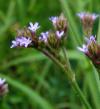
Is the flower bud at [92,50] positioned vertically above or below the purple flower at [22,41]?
below

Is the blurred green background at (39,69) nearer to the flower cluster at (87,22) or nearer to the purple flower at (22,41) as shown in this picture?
the flower cluster at (87,22)

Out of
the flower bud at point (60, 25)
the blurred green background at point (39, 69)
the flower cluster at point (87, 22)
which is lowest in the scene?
the flower bud at point (60, 25)

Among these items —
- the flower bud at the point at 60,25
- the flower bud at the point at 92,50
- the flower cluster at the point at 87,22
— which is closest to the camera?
the flower bud at the point at 92,50

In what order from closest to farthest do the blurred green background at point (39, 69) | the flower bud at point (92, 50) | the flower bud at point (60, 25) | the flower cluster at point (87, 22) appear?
the flower bud at point (92, 50)
the flower bud at point (60, 25)
the flower cluster at point (87, 22)
the blurred green background at point (39, 69)

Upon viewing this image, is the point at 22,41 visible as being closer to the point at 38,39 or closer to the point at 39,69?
the point at 38,39

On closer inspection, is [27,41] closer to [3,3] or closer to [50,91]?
[50,91]

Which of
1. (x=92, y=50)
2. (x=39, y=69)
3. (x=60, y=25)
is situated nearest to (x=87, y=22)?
(x=60, y=25)

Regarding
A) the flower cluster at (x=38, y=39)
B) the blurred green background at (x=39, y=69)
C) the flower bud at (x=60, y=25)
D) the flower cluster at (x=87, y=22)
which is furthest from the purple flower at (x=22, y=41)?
the blurred green background at (x=39, y=69)

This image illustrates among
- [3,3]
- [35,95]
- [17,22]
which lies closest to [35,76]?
[35,95]
